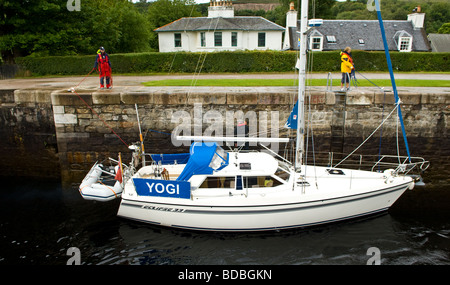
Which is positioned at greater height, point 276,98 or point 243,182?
point 276,98

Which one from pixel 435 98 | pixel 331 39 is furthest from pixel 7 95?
pixel 331 39

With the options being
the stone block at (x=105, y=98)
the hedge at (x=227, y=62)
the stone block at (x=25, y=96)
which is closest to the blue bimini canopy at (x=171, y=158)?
the stone block at (x=105, y=98)

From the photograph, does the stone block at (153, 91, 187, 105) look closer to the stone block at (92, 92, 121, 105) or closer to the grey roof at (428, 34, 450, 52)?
the stone block at (92, 92, 121, 105)

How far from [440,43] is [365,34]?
11.6 metres

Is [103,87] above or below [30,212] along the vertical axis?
above

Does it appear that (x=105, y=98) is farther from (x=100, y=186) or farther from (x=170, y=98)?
(x=100, y=186)

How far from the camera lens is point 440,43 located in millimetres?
33500

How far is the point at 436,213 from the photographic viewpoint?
8719 mm

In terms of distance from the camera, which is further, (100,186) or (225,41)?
(225,41)

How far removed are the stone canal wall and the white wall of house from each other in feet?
58.5

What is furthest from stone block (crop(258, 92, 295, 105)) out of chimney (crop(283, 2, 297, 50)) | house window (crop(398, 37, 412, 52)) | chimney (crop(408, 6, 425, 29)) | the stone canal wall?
chimney (crop(408, 6, 425, 29))

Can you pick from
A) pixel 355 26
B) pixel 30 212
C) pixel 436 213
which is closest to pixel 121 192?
pixel 30 212
